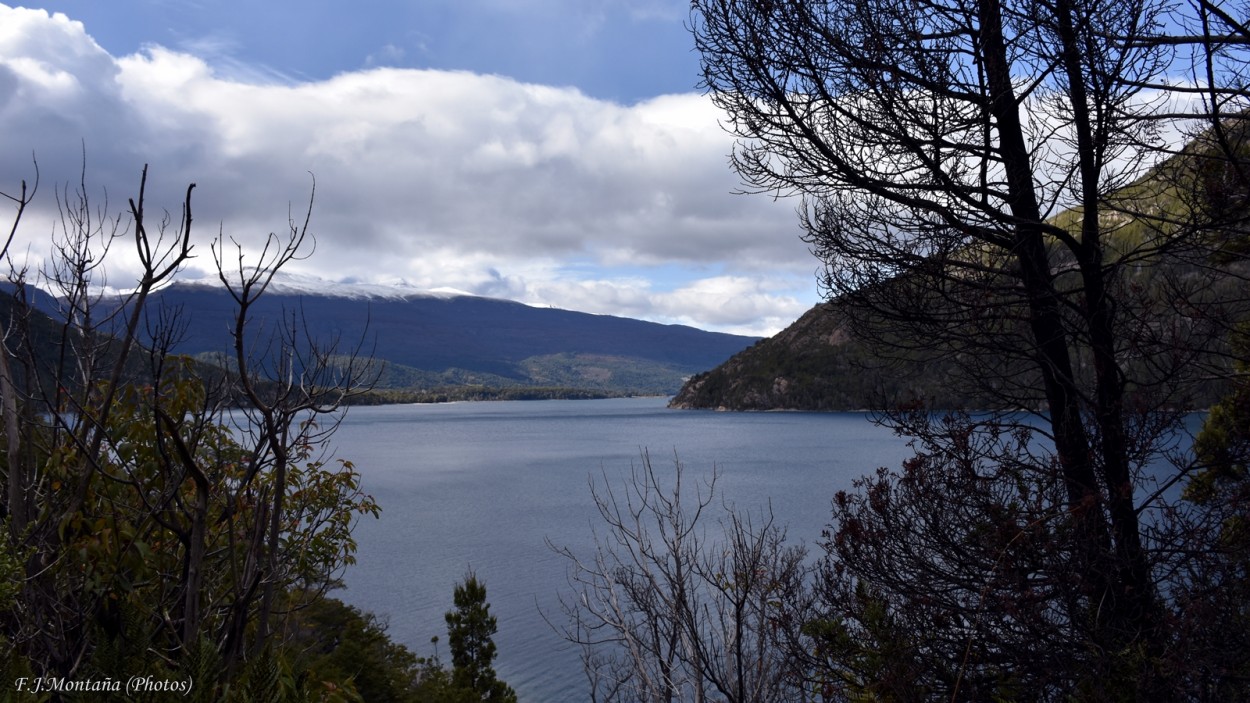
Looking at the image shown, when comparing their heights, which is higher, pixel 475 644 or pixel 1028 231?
pixel 1028 231

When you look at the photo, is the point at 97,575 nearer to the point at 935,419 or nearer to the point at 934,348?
the point at 934,348

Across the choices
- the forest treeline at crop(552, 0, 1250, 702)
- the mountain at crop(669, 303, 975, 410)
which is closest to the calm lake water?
the forest treeline at crop(552, 0, 1250, 702)

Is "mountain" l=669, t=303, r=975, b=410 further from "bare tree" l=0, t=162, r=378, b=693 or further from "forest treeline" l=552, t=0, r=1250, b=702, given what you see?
"bare tree" l=0, t=162, r=378, b=693

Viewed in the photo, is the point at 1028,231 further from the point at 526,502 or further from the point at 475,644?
the point at 526,502

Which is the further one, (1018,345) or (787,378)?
(787,378)

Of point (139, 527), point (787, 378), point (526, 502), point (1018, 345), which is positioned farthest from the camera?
point (787, 378)

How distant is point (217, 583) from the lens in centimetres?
505

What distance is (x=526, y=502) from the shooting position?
156ft

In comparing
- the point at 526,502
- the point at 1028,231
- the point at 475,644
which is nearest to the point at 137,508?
the point at 1028,231

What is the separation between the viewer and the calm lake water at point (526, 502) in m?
24.0

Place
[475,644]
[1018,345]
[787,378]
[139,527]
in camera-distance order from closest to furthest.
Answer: [139,527] → [1018,345] → [475,644] → [787,378]

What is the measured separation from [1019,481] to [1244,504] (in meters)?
1.24

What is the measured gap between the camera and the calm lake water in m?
24.0

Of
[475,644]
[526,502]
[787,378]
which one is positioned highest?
[787,378]
